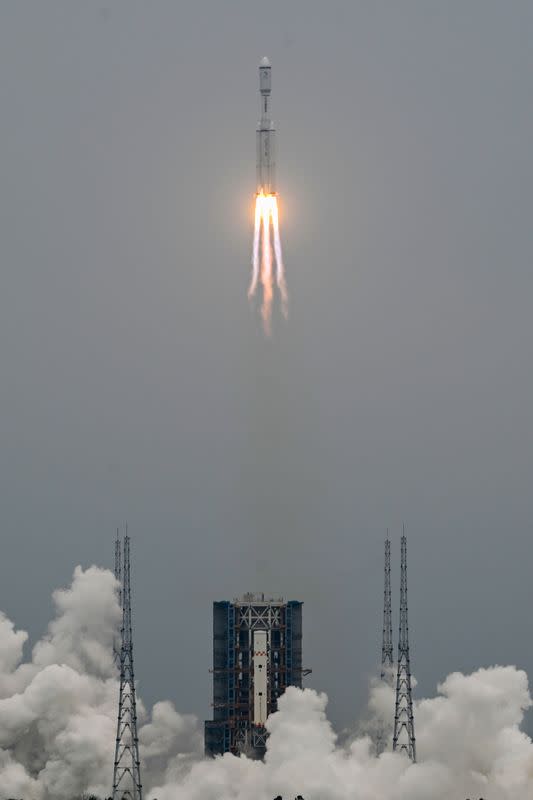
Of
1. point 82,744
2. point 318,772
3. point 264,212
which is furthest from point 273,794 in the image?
point 264,212

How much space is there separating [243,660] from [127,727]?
30.8ft

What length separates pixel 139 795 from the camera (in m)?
154

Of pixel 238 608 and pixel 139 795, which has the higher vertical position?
pixel 238 608

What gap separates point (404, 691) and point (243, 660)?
400 inches

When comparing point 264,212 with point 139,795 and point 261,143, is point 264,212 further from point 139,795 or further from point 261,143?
point 139,795

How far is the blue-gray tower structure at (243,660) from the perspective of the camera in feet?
549

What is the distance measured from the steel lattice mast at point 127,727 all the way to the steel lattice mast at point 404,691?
14.4m

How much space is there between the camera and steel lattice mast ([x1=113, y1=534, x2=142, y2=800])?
153750mm

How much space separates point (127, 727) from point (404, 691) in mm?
15854

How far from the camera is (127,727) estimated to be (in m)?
162

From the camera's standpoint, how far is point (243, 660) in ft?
551

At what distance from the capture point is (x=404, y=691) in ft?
538

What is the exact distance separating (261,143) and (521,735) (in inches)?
1480

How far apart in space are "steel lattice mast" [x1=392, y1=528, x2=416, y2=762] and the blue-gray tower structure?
7.41m
